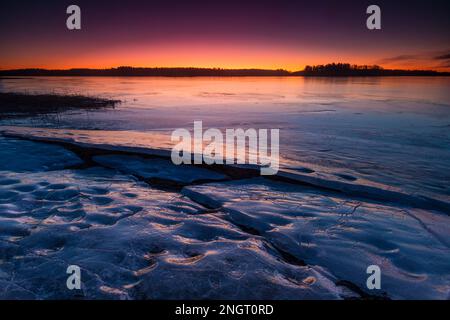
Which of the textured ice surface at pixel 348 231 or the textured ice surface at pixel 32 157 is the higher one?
the textured ice surface at pixel 32 157

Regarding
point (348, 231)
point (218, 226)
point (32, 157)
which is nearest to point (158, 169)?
point (218, 226)

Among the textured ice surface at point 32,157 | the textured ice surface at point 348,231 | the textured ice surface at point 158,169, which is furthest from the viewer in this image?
the textured ice surface at point 32,157

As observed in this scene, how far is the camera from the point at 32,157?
7129 millimetres

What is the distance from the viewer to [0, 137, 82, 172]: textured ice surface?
6559 mm

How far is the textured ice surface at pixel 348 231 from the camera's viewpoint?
313cm

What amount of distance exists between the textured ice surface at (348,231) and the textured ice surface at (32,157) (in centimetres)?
353

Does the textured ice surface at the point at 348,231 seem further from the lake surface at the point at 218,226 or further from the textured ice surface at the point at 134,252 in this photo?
the textured ice surface at the point at 134,252

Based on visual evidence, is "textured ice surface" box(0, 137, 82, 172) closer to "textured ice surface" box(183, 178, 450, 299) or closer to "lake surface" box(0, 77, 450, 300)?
"lake surface" box(0, 77, 450, 300)

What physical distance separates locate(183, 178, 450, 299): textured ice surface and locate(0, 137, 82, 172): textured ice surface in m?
3.53

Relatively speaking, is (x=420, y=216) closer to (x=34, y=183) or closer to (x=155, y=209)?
(x=155, y=209)

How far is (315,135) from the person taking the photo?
10.6 meters

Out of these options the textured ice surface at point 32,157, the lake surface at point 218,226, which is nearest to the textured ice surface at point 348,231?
the lake surface at point 218,226

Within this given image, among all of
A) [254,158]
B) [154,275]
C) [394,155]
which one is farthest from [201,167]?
[394,155]

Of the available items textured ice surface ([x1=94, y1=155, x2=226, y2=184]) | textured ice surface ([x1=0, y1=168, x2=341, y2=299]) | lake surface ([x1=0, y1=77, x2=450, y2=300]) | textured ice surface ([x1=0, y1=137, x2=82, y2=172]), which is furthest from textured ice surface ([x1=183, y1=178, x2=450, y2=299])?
textured ice surface ([x1=0, y1=137, x2=82, y2=172])
